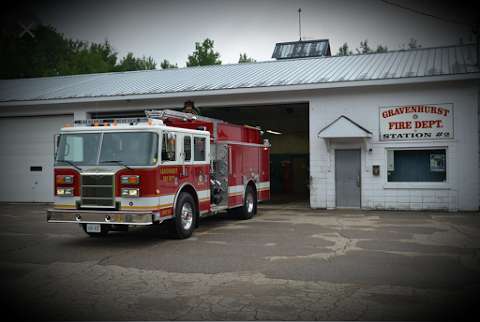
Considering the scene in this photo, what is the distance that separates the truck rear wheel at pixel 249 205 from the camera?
50.7 feet

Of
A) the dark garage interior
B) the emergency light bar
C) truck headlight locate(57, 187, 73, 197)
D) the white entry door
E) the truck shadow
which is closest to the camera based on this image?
truck headlight locate(57, 187, 73, 197)

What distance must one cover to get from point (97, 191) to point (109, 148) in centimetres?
96

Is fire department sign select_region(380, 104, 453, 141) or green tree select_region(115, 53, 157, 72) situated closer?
fire department sign select_region(380, 104, 453, 141)

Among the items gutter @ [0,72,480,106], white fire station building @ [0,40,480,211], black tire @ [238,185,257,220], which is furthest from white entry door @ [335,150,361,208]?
black tire @ [238,185,257,220]

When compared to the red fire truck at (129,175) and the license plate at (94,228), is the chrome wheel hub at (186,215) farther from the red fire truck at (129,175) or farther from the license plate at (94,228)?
the license plate at (94,228)

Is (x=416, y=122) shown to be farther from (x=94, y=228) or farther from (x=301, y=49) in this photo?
(x=301, y=49)

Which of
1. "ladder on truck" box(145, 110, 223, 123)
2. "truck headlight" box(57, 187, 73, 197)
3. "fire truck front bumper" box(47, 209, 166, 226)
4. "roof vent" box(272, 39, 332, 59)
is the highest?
"roof vent" box(272, 39, 332, 59)

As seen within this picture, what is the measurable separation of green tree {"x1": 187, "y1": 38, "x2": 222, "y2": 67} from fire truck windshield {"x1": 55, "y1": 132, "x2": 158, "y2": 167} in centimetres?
4666

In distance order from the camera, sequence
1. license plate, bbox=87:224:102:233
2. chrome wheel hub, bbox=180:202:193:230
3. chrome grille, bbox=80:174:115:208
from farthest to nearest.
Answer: chrome wheel hub, bbox=180:202:193:230 < license plate, bbox=87:224:102:233 < chrome grille, bbox=80:174:115:208

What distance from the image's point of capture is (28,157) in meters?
22.6

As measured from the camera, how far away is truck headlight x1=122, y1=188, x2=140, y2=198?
33.4 feet

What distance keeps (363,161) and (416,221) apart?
Answer: 3.87 meters

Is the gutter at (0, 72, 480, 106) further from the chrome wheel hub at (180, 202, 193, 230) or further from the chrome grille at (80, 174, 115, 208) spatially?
the chrome grille at (80, 174, 115, 208)

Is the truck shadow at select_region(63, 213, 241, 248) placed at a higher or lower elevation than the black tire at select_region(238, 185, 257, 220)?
lower
